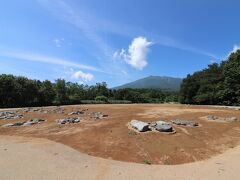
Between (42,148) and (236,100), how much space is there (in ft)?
143

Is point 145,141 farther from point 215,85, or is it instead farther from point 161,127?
point 215,85

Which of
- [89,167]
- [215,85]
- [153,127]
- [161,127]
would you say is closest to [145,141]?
[161,127]

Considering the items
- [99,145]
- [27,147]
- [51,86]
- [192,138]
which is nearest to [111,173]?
[99,145]

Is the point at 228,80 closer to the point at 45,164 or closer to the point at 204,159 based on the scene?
the point at 204,159

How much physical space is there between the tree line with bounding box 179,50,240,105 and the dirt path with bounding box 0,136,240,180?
125ft

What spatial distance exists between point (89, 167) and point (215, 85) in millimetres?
51401

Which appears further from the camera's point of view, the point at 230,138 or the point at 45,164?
the point at 230,138

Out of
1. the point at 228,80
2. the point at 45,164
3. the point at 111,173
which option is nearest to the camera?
the point at 111,173

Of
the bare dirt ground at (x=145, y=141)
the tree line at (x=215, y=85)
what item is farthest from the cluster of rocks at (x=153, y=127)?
the tree line at (x=215, y=85)

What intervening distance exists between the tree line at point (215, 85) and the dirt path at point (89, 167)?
125ft

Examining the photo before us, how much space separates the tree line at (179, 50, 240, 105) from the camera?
151 ft

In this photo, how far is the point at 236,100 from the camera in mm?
46844

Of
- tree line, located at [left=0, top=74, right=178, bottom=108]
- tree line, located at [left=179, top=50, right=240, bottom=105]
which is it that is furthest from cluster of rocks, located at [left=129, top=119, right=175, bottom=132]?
tree line, located at [left=0, top=74, right=178, bottom=108]

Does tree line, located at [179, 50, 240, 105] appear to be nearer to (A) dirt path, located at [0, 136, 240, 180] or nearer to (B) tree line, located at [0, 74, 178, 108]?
(B) tree line, located at [0, 74, 178, 108]
